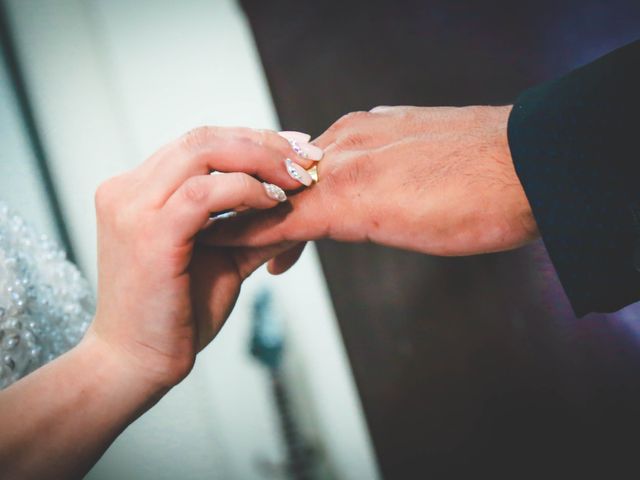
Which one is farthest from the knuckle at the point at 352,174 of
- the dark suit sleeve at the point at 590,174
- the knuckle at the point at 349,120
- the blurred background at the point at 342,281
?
the blurred background at the point at 342,281

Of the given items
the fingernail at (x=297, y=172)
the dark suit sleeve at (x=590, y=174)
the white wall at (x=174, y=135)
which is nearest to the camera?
the dark suit sleeve at (x=590, y=174)

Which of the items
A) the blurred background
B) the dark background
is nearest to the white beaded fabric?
the blurred background

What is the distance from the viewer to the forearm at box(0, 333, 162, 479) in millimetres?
497

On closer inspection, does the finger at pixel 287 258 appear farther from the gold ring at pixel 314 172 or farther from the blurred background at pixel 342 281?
the blurred background at pixel 342 281

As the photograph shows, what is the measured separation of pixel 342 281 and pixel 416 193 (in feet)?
1.98

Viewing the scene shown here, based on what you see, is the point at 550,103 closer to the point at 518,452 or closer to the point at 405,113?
the point at 405,113

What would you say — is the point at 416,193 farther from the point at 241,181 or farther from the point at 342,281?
the point at 342,281

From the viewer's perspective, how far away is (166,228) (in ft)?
1.62

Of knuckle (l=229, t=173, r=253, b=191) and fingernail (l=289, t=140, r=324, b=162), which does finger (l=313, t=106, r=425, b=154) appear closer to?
fingernail (l=289, t=140, r=324, b=162)

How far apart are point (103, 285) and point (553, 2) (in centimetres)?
115

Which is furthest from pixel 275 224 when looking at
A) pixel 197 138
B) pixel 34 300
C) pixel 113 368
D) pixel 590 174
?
pixel 34 300

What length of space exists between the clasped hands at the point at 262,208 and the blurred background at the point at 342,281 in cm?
48

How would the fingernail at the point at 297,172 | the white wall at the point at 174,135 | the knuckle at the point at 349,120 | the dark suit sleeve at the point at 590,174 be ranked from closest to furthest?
1. the dark suit sleeve at the point at 590,174
2. the fingernail at the point at 297,172
3. the knuckle at the point at 349,120
4. the white wall at the point at 174,135

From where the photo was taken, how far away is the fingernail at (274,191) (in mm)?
543
